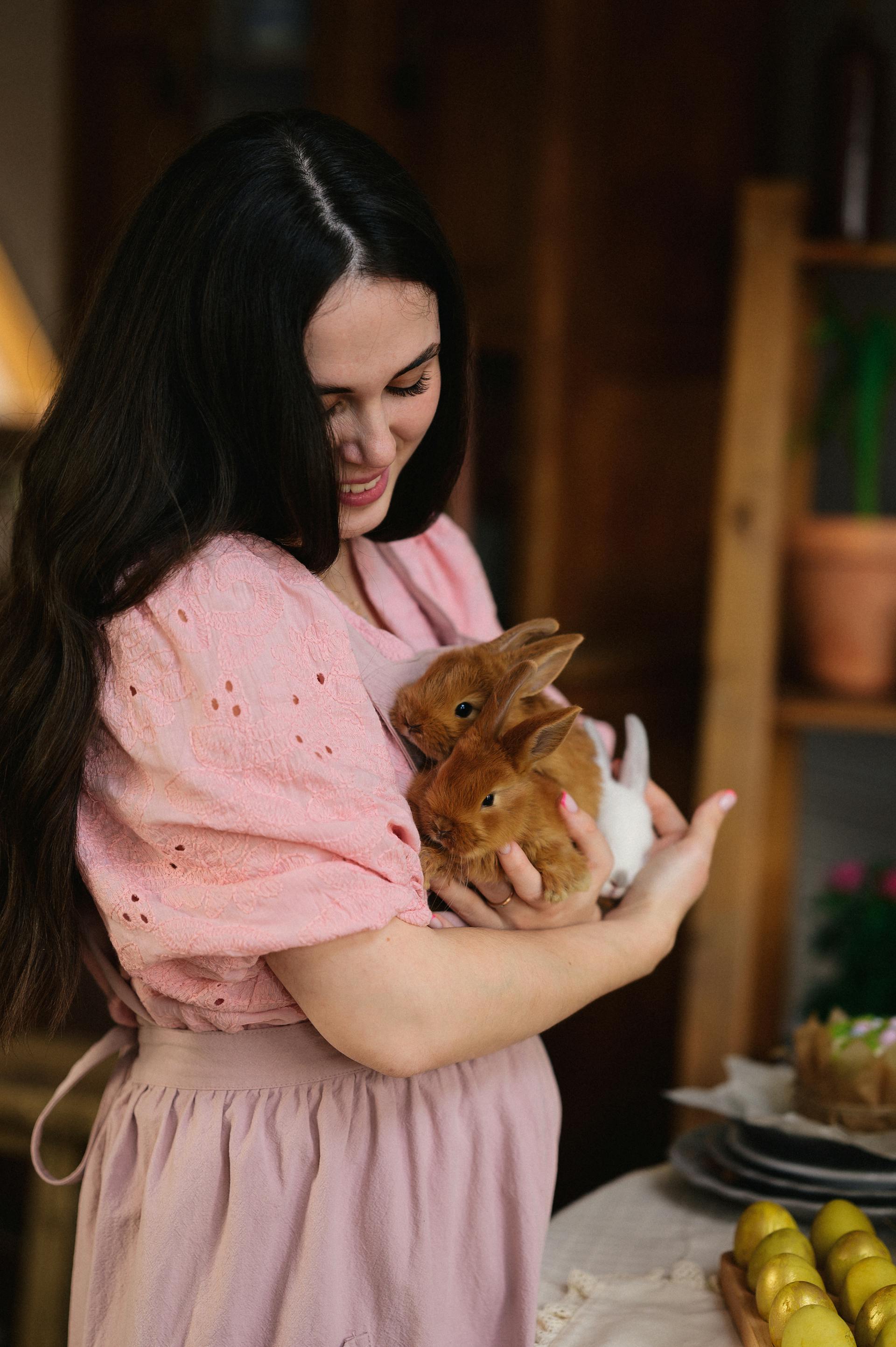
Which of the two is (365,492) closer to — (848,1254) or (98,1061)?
(98,1061)

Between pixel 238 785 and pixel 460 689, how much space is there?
24 centimetres

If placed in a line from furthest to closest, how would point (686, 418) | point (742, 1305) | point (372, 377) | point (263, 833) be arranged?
point (686, 418), point (742, 1305), point (372, 377), point (263, 833)

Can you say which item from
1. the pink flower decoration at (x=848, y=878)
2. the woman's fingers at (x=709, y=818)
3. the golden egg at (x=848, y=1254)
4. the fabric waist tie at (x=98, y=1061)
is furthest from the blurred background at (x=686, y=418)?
the golden egg at (x=848, y=1254)

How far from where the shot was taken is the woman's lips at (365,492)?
1070 millimetres

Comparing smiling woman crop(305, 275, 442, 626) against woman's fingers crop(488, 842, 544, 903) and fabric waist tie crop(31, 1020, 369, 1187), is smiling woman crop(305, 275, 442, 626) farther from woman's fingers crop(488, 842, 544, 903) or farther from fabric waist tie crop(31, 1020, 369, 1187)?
fabric waist tie crop(31, 1020, 369, 1187)

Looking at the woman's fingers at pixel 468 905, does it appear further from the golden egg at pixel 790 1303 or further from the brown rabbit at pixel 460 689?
the golden egg at pixel 790 1303

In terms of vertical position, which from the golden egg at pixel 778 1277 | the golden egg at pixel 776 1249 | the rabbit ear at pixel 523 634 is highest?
the rabbit ear at pixel 523 634

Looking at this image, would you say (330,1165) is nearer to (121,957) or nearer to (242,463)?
(121,957)

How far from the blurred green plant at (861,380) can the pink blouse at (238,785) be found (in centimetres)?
165

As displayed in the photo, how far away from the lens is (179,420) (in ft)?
3.21

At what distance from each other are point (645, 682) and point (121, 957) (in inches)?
75.3

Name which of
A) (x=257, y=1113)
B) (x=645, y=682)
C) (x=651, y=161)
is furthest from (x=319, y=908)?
(x=651, y=161)

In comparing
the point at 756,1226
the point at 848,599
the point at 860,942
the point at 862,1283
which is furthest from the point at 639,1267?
the point at 848,599

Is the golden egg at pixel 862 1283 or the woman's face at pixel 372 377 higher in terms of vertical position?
the woman's face at pixel 372 377
